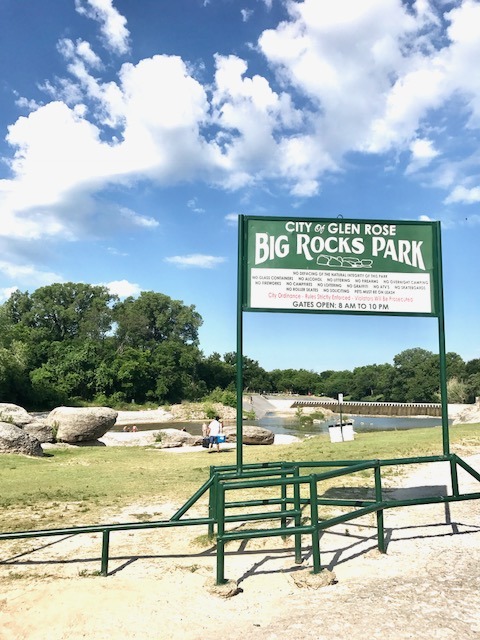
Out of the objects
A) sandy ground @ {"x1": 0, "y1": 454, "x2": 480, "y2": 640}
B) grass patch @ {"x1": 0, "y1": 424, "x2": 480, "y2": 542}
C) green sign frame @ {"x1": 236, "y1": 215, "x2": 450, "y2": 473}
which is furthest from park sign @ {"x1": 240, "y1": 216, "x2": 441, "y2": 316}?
grass patch @ {"x1": 0, "y1": 424, "x2": 480, "y2": 542}

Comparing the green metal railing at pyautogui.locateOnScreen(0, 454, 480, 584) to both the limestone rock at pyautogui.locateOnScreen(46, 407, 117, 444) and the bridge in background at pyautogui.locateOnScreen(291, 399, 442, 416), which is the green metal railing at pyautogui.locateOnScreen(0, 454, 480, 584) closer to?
the limestone rock at pyautogui.locateOnScreen(46, 407, 117, 444)

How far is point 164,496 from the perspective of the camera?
8.88 metres

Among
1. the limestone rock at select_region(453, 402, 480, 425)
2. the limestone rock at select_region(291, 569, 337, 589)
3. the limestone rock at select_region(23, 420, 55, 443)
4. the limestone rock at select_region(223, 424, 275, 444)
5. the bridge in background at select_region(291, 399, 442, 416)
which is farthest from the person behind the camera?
the bridge in background at select_region(291, 399, 442, 416)

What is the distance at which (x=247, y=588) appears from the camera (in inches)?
186

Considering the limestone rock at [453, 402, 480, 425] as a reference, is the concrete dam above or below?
below

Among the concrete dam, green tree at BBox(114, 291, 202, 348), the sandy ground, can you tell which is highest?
green tree at BBox(114, 291, 202, 348)

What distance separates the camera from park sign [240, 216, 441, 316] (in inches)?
262

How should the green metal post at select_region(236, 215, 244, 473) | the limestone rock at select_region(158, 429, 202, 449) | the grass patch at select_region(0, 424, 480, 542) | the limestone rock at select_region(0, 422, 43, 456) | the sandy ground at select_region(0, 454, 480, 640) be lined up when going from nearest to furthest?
the sandy ground at select_region(0, 454, 480, 640)
the green metal post at select_region(236, 215, 244, 473)
the grass patch at select_region(0, 424, 480, 542)
the limestone rock at select_region(0, 422, 43, 456)
the limestone rock at select_region(158, 429, 202, 449)

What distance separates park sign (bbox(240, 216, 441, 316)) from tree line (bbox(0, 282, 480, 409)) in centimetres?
4984

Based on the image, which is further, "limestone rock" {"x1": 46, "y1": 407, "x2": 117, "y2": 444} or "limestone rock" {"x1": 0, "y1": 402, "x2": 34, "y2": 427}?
"limestone rock" {"x1": 46, "y1": 407, "x2": 117, "y2": 444}

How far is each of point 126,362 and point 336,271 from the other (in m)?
65.9

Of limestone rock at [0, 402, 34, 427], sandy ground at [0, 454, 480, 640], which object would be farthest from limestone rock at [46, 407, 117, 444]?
sandy ground at [0, 454, 480, 640]

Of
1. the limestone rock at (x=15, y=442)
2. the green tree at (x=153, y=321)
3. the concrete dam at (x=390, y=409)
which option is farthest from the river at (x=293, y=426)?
the green tree at (x=153, y=321)

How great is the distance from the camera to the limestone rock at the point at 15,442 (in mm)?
14484
